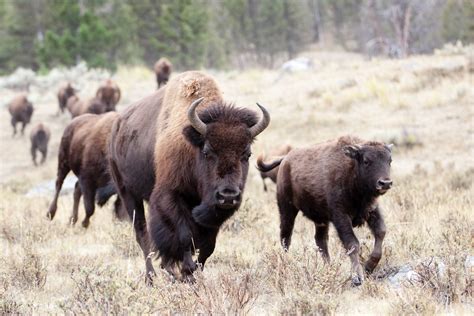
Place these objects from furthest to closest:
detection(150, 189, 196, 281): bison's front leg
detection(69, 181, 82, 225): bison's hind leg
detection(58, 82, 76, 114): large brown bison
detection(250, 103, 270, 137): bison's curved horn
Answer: detection(58, 82, 76, 114): large brown bison < detection(69, 181, 82, 225): bison's hind leg < detection(150, 189, 196, 281): bison's front leg < detection(250, 103, 270, 137): bison's curved horn

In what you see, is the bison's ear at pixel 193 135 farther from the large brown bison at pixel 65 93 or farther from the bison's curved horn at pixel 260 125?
the large brown bison at pixel 65 93

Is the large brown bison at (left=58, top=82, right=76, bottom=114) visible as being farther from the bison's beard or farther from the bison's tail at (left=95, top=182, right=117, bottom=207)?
the bison's beard

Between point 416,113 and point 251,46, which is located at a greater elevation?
point 416,113

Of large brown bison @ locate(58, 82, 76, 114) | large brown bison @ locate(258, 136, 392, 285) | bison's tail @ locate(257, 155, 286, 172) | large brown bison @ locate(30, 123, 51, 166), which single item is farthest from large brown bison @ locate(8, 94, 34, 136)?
large brown bison @ locate(258, 136, 392, 285)

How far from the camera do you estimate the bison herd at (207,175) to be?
21.1 ft

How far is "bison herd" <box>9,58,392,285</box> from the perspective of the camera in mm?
6441

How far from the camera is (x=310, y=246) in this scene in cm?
756

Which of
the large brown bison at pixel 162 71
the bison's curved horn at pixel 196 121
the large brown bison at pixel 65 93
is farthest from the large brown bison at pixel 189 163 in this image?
the large brown bison at pixel 65 93

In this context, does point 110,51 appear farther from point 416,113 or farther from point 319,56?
point 416,113

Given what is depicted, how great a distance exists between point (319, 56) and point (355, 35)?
7116 mm

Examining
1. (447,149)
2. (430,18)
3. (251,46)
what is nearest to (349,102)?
(447,149)

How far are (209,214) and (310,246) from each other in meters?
1.55

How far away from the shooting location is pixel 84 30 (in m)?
41.3

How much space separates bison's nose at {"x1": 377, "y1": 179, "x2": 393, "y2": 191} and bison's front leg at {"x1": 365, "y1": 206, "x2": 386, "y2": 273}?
50 cm
